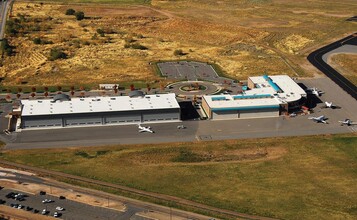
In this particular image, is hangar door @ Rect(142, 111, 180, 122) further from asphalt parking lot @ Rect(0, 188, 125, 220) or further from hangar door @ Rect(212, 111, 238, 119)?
asphalt parking lot @ Rect(0, 188, 125, 220)

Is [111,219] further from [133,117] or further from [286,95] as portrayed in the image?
[286,95]

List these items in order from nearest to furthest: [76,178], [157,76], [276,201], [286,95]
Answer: [276,201] < [76,178] < [286,95] < [157,76]

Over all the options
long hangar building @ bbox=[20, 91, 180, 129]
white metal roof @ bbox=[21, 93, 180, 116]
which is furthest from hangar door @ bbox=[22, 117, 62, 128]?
white metal roof @ bbox=[21, 93, 180, 116]

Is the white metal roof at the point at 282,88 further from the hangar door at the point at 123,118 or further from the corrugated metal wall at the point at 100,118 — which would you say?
the hangar door at the point at 123,118

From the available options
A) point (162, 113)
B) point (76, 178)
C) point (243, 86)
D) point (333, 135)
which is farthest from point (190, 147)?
point (243, 86)

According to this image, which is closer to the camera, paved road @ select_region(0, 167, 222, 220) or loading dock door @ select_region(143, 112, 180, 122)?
paved road @ select_region(0, 167, 222, 220)

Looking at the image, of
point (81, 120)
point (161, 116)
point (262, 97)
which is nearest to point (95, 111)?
point (81, 120)
